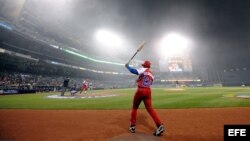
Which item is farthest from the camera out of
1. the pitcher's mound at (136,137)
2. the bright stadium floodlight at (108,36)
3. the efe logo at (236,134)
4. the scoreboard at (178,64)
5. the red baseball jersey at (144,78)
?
the scoreboard at (178,64)

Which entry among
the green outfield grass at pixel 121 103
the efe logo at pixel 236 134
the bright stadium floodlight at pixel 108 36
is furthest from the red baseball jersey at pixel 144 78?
the bright stadium floodlight at pixel 108 36

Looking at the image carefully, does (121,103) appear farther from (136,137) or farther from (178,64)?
(178,64)

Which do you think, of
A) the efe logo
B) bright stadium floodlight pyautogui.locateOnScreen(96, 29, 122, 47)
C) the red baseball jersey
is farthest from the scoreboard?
the efe logo

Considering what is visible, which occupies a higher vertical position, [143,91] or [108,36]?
[108,36]

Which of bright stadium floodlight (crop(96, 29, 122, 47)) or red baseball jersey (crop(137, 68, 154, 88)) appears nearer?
red baseball jersey (crop(137, 68, 154, 88))

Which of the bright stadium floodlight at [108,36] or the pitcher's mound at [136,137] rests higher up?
the bright stadium floodlight at [108,36]

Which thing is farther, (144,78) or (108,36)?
(108,36)

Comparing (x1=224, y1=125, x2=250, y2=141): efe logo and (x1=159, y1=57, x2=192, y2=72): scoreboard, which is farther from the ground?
(x1=159, y1=57, x2=192, y2=72): scoreboard

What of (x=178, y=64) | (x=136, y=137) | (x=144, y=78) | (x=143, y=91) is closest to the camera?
(x=136, y=137)

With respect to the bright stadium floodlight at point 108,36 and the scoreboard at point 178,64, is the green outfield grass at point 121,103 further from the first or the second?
the scoreboard at point 178,64

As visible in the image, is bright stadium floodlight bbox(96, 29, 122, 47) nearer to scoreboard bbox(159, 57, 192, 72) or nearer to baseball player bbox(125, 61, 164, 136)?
scoreboard bbox(159, 57, 192, 72)

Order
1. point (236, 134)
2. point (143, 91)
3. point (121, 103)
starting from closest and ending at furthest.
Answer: point (236, 134)
point (143, 91)
point (121, 103)

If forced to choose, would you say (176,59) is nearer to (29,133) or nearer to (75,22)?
(75,22)

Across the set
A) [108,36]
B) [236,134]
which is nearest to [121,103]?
[236,134]
